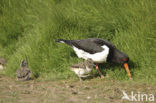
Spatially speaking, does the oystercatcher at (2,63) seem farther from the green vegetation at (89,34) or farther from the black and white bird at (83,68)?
the black and white bird at (83,68)

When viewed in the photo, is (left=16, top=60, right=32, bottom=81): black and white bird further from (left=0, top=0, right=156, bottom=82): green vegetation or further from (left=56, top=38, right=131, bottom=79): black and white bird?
(left=56, top=38, right=131, bottom=79): black and white bird

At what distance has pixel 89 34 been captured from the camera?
9.68 metres

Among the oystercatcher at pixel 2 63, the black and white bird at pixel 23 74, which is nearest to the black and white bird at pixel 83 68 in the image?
the black and white bird at pixel 23 74

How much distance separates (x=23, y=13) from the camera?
1152 cm

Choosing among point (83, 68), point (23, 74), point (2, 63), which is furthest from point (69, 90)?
point (2, 63)

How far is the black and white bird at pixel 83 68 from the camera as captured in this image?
8211 millimetres

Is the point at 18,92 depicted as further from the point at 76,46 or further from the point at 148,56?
the point at 148,56

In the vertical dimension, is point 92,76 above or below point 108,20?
below

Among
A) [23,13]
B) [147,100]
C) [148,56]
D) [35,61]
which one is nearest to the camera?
[147,100]

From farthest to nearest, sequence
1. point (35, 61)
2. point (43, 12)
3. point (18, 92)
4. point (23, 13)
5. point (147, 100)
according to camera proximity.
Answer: point (23, 13) → point (43, 12) → point (35, 61) → point (18, 92) → point (147, 100)

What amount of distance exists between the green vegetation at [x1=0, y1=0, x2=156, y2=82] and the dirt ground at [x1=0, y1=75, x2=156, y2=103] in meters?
0.57

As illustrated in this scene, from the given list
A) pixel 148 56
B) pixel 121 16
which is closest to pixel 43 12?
pixel 121 16

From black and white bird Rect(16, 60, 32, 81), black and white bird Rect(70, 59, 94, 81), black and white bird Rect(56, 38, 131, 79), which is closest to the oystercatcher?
black and white bird Rect(16, 60, 32, 81)

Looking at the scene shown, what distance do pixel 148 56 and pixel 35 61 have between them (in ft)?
11.6
